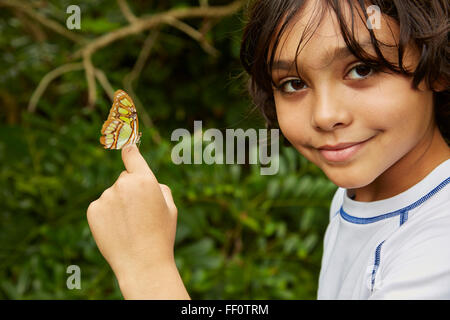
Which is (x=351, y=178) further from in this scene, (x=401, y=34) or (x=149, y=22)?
(x=149, y=22)

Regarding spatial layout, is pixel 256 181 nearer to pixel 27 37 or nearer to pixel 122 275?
pixel 122 275

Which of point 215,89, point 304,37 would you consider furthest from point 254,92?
point 215,89

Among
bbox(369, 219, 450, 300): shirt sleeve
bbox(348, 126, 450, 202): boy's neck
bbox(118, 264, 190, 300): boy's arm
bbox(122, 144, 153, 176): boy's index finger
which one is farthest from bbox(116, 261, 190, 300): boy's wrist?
bbox(348, 126, 450, 202): boy's neck

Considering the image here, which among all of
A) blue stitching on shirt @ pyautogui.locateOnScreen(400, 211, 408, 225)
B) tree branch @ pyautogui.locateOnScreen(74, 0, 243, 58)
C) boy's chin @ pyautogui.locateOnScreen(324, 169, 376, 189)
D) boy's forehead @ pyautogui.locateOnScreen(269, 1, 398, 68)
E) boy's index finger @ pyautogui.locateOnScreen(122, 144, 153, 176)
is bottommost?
blue stitching on shirt @ pyautogui.locateOnScreen(400, 211, 408, 225)

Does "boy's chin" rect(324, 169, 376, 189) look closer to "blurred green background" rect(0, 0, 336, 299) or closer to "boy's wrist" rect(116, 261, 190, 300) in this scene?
"boy's wrist" rect(116, 261, 190, 300)

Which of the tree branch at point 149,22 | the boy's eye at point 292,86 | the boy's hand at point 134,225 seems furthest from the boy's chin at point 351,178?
the tree branch at point 149,22

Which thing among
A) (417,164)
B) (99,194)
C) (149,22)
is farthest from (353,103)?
(149,22)

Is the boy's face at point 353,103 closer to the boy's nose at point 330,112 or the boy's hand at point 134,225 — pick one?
the boy's nose at point 330,112
